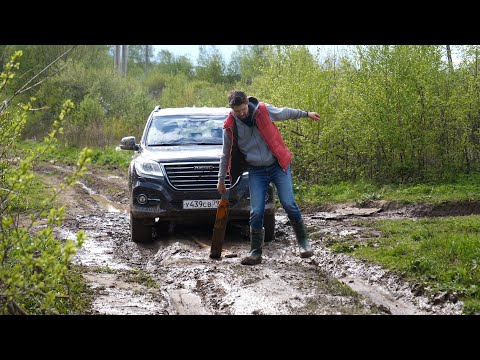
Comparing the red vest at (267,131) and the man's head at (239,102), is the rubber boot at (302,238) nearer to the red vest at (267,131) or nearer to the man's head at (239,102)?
the red vest at (267,131)

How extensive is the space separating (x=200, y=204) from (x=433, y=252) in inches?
146

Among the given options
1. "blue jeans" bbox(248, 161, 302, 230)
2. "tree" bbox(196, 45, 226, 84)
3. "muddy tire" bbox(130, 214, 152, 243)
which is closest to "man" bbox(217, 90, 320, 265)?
"blue jeans" bbox(248, 161, 302, 230)

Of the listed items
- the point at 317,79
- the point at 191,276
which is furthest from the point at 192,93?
the point at 191,276

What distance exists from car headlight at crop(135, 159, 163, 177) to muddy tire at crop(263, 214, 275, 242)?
1.75m

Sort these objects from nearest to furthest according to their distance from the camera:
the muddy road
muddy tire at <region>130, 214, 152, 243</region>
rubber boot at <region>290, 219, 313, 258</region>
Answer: the muddy road, rubber boot at <region>290, 219, 313, 258</region>, muddy tire at <region>130, 214, 152, 243</region>

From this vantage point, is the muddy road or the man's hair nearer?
the muddy road

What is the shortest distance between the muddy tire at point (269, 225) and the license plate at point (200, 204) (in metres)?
0.80

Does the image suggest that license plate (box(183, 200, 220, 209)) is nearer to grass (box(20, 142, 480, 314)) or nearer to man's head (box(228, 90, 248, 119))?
grass (box(20, 142, 480, 314))

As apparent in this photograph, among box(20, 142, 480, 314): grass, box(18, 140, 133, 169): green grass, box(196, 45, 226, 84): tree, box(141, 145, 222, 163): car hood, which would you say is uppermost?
box(196, 45, 226, 84): tree

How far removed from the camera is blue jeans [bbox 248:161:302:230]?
862cm

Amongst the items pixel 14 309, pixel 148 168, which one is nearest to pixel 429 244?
pixel 148 168

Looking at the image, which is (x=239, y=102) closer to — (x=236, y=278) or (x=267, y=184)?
(x=267, y=184)

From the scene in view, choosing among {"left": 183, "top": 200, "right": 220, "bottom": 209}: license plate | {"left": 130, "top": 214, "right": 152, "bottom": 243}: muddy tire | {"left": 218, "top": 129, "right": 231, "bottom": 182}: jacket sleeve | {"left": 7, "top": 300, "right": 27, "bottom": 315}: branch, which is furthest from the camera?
{"left": 130, "top": 214, "right": 152, "bottom": 243}: muddy tire
